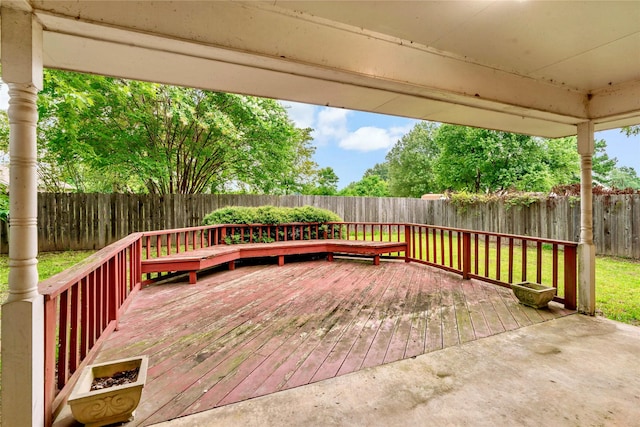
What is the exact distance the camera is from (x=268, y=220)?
5785 mm

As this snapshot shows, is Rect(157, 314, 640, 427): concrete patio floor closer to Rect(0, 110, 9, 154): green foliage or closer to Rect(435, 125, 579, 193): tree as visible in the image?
Rect(0, 110, 9, 154): green foliage

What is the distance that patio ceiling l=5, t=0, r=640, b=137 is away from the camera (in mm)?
1739

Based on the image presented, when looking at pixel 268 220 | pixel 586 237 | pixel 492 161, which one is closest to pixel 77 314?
pixel 268 220

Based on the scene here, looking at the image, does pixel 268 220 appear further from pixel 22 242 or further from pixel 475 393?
pixel 475 393

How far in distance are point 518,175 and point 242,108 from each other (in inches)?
394

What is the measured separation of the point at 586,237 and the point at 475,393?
104 inches

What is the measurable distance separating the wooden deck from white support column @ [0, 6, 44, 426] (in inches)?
20.9

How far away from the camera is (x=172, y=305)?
3.26 meters

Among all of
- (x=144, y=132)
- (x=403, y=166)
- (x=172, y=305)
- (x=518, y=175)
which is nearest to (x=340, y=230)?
(x=172, y=305)

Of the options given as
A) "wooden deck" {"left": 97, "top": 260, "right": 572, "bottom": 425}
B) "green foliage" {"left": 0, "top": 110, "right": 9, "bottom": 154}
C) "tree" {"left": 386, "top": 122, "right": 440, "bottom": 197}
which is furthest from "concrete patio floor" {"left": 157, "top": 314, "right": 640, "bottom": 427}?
"tree" {"left": 386, "top": 122, "right": 440, "bottom": 197}

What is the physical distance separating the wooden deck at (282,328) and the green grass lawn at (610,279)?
2.31 ft

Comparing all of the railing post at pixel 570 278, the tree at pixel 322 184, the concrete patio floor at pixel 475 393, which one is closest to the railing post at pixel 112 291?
the concrete patio floor at pixel 475 393

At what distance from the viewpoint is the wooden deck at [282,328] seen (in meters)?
1.89

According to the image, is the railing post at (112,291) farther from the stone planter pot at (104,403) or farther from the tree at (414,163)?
the tree at (414,163)
